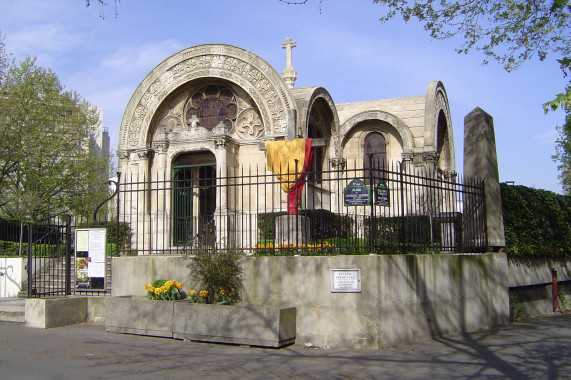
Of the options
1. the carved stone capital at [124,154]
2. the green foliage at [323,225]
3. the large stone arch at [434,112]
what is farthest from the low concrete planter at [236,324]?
the large stone arch at [434,112]

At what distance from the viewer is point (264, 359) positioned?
852cm

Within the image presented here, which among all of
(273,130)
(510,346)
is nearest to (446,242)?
(510,346)

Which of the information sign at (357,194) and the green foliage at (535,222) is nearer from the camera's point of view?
the information sign at (357,194)

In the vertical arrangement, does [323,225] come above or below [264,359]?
above

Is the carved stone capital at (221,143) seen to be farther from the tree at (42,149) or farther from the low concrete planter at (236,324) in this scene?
the tree at (42,149)

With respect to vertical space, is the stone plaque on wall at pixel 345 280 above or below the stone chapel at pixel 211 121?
below

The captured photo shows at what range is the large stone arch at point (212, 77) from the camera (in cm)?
1795

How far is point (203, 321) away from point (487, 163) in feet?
24.5

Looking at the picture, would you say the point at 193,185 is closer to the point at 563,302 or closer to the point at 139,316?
the point at 139,316

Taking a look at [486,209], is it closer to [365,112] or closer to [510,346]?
[510,346]

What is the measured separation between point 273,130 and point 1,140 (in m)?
13.7

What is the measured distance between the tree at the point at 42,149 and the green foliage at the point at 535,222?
19532 millimetres

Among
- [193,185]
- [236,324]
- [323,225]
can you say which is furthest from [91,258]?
[193,185]

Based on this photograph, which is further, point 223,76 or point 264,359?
point 223,76
